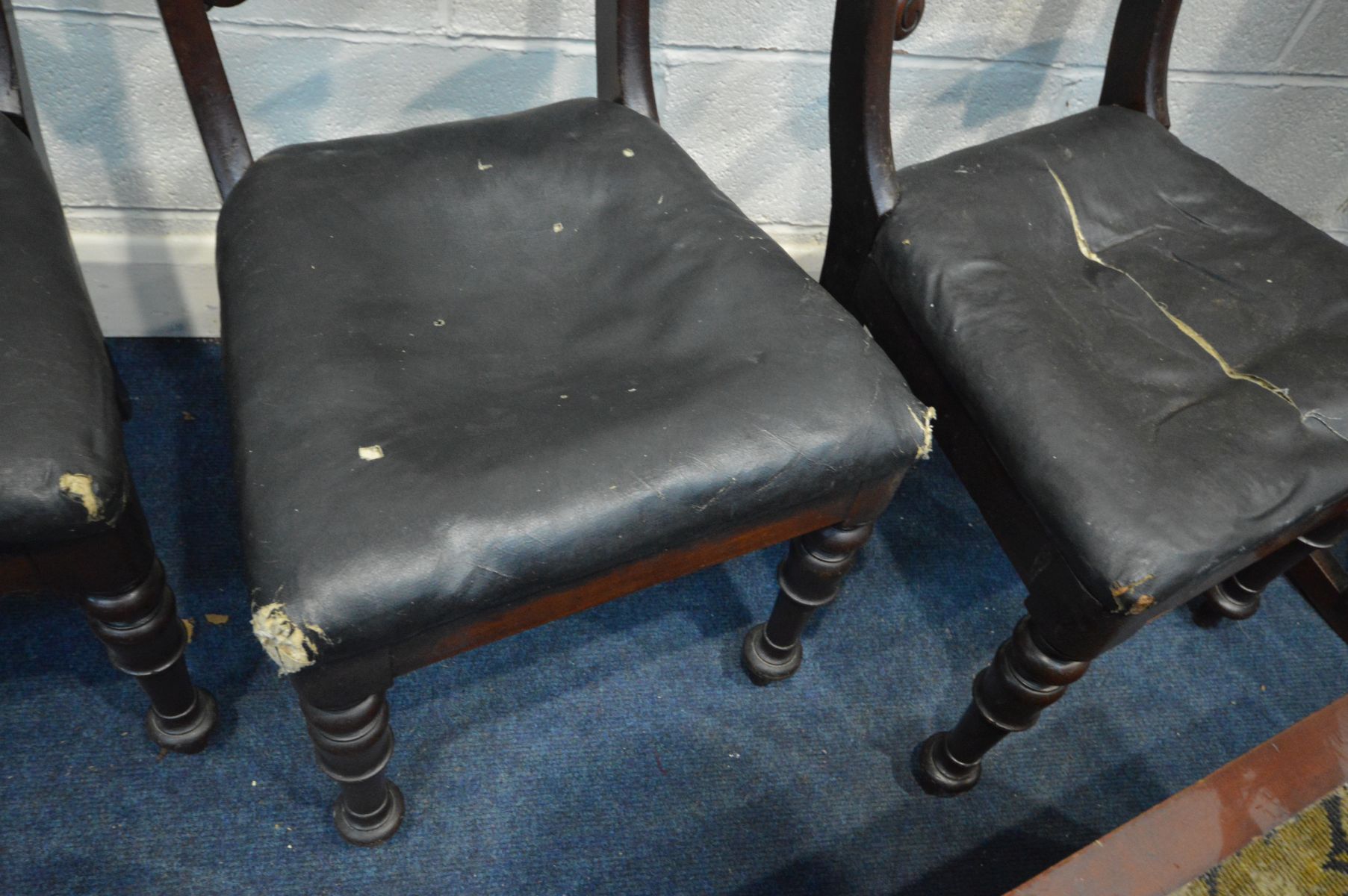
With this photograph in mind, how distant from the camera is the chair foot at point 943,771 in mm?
977

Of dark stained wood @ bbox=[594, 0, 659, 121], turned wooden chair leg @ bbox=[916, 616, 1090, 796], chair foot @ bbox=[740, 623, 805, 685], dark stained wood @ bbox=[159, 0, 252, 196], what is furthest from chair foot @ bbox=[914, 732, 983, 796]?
dark stained wood @ bbox=[159, 0, 252, 196]

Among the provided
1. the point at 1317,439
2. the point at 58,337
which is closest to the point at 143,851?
the point at 58,337

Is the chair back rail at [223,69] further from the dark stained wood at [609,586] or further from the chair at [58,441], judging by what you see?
the dark stained wood at [609,586]

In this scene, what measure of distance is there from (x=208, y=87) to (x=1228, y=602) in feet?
4.03

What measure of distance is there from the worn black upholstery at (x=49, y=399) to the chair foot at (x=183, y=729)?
1.20 feet

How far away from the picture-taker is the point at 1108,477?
68 centimetres

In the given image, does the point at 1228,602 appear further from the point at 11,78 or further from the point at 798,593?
the point at 11,78

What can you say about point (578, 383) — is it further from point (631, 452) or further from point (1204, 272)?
point (1204, 272)

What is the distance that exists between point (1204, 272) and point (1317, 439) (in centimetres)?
22

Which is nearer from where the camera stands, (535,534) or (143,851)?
(535,534)

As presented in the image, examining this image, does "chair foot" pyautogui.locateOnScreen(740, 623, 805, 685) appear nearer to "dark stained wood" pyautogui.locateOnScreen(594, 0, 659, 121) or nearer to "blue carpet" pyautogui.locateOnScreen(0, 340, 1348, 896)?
"blue carpet" pyautogui.locateOnScreen(0, 340, 1348, 896)

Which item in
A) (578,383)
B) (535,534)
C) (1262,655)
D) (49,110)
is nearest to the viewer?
(535,534)

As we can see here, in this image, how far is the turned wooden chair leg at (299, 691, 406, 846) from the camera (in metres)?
0.67

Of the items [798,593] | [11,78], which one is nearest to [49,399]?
[11,78]
